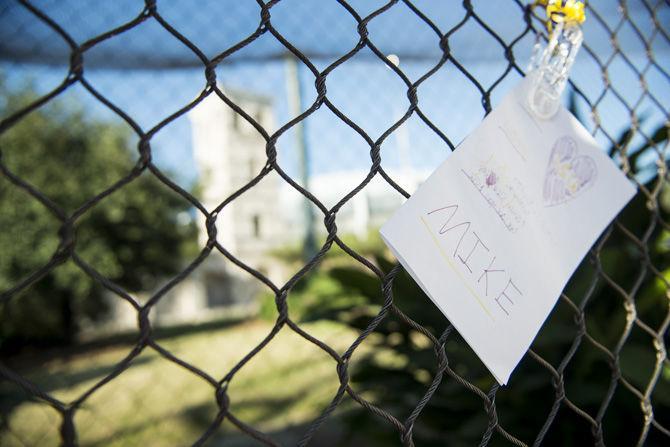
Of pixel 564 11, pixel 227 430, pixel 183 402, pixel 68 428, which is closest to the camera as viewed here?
pixel 68 428

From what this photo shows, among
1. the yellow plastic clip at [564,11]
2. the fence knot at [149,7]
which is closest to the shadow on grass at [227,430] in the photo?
the yellow plastic clip at [564,11]

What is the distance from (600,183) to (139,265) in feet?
27.1

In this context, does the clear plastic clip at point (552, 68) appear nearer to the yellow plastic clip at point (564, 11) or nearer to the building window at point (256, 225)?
the yellow plastic clip at point (564, 11)

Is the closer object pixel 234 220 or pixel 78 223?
pixel 78 223

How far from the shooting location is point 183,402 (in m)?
3.04

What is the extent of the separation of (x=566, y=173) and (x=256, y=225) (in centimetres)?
901

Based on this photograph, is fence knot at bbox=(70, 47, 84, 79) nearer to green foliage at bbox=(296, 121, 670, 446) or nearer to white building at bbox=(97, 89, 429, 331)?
green foliage at bbox=(296, 121, 670, 446)

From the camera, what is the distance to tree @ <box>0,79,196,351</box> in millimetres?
6434

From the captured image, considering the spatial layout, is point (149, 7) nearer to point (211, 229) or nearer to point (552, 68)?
point (211, 229)

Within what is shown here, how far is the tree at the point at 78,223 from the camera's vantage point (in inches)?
253

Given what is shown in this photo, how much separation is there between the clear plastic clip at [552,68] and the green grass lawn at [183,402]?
1.38m

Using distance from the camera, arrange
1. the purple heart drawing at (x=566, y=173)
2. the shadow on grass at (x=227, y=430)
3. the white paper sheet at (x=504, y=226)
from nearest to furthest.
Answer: the white paper sheet at (x=504, y=226), the purple heart drawing at (x=566, y=173), the shadow on grass at (x=227, y=430)

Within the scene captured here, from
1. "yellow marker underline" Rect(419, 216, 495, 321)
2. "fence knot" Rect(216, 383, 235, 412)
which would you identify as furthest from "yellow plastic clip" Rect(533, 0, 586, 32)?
"fence knot" Rect(216, 383, 235, 412)

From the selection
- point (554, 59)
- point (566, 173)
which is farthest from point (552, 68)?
point (566, 173)
